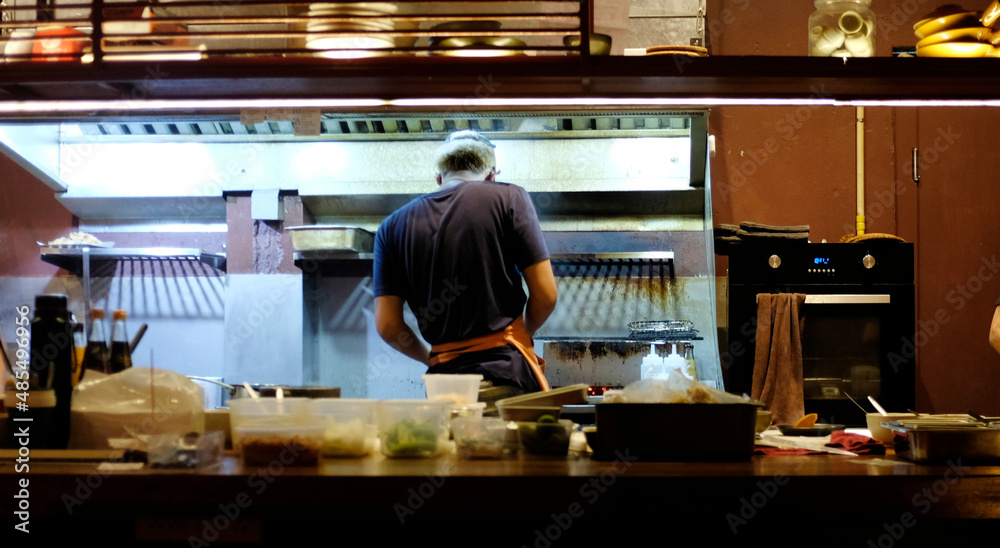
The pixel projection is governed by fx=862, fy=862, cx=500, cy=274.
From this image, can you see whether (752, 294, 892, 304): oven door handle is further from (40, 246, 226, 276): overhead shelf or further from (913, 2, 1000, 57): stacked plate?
(40, 246, 226, 276): overhead shelf

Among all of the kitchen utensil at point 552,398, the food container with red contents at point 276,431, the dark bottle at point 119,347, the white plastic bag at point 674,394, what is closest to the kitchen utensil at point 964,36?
the white plastic bag at point 674,394

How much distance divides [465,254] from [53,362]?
1323 millimetres

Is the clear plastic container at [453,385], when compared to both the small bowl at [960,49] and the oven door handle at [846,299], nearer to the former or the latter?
the small bowl at [960,49]

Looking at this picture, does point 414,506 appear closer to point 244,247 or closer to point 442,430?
point 442,430

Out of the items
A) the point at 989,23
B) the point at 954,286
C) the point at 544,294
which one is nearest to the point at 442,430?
the point at 544,294

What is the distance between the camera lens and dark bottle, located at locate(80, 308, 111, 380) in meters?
2.01

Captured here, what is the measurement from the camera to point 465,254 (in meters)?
2.85

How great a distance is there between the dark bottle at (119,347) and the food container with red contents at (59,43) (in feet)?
2.61

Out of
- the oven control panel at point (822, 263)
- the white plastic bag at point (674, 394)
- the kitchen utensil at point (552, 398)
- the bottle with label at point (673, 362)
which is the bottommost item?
the bottle with label at point (673, 362)

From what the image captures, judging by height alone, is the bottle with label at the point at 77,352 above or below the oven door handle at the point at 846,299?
below

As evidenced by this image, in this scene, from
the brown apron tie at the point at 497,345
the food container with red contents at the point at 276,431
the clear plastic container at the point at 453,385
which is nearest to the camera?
the food container with red contents at the point at 276,431

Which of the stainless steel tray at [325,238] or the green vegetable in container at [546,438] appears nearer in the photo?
the green vegetable in container at [546,438]

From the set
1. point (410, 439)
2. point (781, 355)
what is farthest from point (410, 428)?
point (781, 355)

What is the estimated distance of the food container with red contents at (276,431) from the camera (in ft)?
5.78
